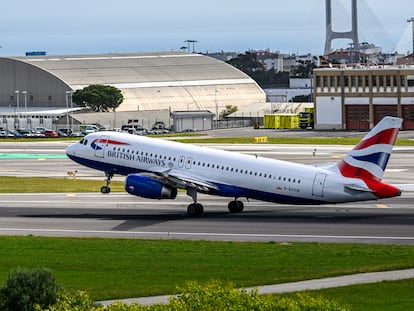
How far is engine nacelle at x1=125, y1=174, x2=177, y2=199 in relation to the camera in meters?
55.9

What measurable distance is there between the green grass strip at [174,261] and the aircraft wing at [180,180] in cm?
860

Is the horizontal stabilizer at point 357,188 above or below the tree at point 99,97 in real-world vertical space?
below

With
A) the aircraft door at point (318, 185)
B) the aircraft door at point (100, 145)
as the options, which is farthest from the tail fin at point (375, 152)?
the aircraft door at point (100, 145)

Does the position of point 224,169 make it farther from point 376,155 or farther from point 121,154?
point 376,155

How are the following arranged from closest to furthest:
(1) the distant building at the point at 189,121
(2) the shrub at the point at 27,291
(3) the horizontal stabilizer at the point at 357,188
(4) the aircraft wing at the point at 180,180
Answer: (2) the shrub at the point at 27,291 < (3) the horizontal stabilizer at the point at 357,188 < (4) the aircraft wing at the point at 180,180 < (1) the distant building at the point at 189,121

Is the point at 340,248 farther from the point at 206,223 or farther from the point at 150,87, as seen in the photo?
the point at 150,87

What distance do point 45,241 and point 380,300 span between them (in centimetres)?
1909

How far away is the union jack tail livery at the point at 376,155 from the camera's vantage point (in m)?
51.9

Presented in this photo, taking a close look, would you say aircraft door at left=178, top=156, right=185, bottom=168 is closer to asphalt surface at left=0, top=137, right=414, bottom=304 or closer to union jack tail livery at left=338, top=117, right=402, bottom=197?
asphalt surface at left=0, top=137, right=414, bottom=304

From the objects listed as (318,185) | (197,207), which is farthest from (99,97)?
(318,185)

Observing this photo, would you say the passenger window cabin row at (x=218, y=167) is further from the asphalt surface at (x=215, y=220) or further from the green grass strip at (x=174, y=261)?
the green grass strip at (x=174, y=261)

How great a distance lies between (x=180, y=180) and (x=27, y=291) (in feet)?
97.7

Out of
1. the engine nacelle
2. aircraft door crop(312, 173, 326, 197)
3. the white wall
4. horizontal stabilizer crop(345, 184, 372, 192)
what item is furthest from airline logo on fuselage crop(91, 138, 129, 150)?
the white wall

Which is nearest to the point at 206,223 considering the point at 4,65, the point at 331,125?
the point at 331,125
